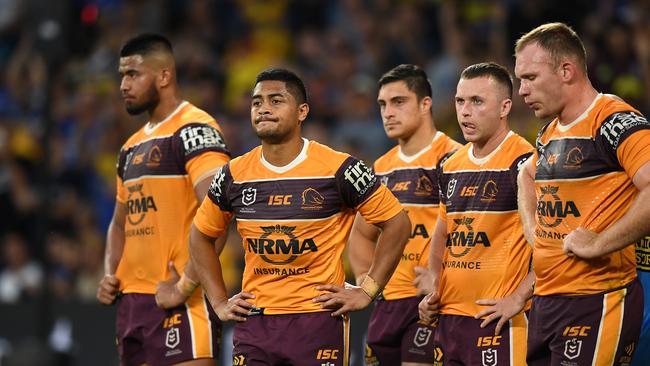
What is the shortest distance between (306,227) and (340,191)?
314mm

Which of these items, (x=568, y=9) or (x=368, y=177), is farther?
(x=568, y=9)

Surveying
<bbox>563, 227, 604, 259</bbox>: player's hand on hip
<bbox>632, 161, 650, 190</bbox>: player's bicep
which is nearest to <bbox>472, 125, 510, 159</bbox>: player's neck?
<bbox>563, 227, 604, 259</bbox>: player's hand on hip

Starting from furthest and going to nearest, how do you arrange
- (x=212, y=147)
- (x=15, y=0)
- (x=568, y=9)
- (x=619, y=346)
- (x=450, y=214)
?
(x=15, y=0) → (x=568, y=9) → (x=212, y=147) → (x=450, y=214) → (x=619, y=346)

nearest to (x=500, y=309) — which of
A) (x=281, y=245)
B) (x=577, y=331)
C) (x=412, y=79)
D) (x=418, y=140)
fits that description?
(x=577, y=331)

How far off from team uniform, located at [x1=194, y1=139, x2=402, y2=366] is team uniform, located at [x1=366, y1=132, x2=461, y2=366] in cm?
132

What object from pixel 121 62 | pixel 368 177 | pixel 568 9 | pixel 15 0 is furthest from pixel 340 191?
pixel 15 0

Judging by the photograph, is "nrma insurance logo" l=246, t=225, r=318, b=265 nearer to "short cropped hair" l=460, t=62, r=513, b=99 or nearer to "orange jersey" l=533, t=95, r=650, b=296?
"orange jersey" l=533, t=95, r=650, b=296

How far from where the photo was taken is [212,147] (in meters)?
8.06

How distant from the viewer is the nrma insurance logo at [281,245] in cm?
694

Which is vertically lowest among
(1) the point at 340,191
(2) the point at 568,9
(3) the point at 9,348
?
(3) the point at 9,348

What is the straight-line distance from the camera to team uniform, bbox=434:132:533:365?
23.6 feet

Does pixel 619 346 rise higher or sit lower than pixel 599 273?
lower

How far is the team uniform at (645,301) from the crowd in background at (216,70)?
4557mm

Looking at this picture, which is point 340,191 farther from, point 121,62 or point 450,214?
point 121,62
